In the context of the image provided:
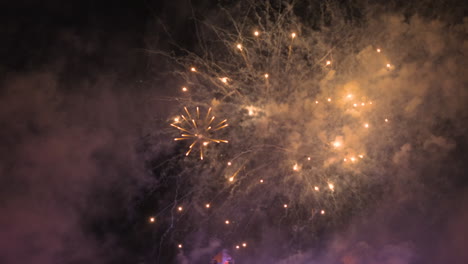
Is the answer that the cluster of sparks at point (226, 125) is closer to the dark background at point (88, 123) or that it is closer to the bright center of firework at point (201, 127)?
the bright center of firework at point (201, 127)

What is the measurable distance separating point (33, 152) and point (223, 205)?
3.74 meters

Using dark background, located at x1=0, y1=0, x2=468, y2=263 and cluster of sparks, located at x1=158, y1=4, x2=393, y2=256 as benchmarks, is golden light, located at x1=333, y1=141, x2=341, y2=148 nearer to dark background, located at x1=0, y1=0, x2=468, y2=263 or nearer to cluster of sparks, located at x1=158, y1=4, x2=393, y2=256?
cluster of sparks, located at x1=158, y1=4, x2=393, y2=256

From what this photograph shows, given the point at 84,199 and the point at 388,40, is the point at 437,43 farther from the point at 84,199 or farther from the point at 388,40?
the point at 84,199

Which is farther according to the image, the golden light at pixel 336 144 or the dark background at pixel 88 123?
the golden light at pixel 336 144

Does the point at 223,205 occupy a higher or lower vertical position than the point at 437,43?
lower

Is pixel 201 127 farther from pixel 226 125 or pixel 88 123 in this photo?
pixel 88 123

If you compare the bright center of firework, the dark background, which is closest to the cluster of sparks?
the bright center of firework

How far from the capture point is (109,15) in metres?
4.80

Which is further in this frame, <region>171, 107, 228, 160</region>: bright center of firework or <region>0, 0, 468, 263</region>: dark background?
<region>171, 107, 228, 160</region>: bright center of firework

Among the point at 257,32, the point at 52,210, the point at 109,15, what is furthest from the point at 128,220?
the point at 257,32

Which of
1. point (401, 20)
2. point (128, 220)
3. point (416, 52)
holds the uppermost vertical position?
point (401, 20)

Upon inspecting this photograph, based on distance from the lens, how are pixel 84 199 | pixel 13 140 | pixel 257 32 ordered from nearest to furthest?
pixel 257 32
pixel 13 140
pixel 84 199

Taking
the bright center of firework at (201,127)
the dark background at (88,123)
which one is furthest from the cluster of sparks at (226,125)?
the dark background at (88,123)

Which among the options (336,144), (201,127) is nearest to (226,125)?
(201,127)
